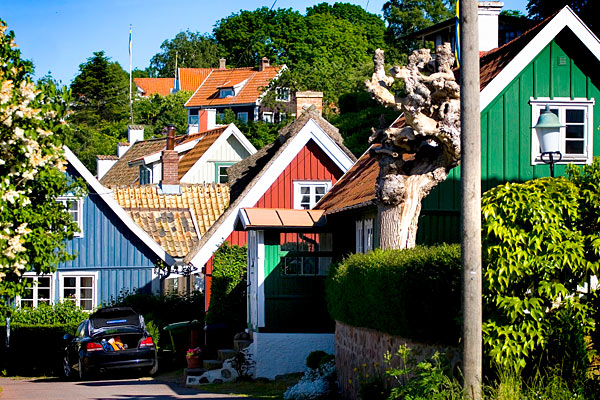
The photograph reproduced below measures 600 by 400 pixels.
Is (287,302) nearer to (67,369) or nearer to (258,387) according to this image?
(258,387)

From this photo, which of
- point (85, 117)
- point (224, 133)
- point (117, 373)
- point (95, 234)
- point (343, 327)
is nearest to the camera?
point (343, 327)

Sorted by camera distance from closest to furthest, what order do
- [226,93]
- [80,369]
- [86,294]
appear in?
[80,369] < [86,294] < [226,93]

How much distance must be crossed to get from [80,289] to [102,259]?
1.14 m

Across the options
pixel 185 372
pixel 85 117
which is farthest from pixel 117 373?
pixel 85 117

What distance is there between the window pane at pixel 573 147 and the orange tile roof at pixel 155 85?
9905 cm

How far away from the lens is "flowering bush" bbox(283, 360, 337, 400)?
57.3ft

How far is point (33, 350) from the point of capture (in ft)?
91.1

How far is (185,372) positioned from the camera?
2278cm

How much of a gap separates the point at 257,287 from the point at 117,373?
232 inches

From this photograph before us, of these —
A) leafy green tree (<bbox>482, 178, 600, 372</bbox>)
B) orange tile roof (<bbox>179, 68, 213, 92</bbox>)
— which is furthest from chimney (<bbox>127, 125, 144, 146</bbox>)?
leafy green tree (<bbox>482, 178, 600, 372</bbox>)

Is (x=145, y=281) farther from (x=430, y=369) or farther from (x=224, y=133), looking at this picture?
(x=430, y=369)

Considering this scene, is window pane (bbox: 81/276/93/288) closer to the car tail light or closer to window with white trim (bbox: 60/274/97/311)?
window with white trim (bbox: 60/274/97/311)

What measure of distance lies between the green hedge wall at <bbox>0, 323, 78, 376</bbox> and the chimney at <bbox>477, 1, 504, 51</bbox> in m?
14.1

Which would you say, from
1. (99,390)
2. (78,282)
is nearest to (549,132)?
(99,390)
